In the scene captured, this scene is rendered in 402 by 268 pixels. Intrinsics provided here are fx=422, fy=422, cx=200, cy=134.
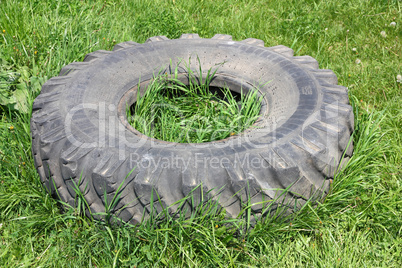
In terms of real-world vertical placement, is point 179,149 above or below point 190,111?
above

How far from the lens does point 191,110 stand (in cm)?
283

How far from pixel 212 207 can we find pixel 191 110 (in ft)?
3.50

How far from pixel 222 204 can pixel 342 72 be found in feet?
6.41

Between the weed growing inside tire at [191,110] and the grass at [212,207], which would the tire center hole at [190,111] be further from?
the grass at [212,207]

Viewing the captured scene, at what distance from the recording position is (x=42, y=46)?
321 cm

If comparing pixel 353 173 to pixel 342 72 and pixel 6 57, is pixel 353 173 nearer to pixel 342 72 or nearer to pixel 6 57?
pixel 342 72

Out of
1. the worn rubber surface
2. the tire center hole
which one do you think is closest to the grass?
the worn rubber surface

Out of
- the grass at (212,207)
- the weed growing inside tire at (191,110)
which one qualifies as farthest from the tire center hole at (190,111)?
the grass at (212,207)

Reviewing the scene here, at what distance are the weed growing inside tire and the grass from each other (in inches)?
25.3

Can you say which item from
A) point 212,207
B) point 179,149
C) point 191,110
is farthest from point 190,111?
point 212,207

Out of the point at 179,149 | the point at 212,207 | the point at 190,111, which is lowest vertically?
the point at 190,111

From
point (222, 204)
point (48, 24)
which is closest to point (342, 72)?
point (222, 204)

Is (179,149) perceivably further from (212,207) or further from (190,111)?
(190,111)

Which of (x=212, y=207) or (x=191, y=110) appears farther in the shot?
(x=191, y=110)
